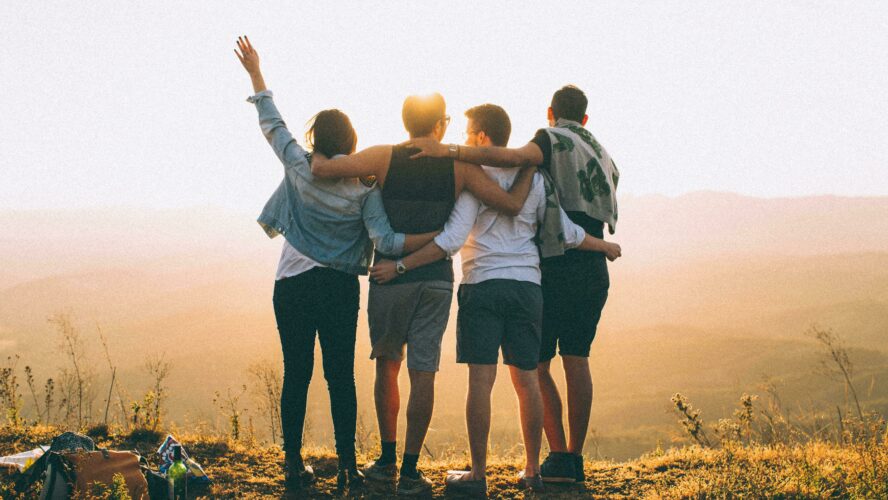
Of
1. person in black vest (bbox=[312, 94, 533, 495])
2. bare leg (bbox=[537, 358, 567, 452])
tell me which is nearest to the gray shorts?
person in black vest (bbox=[312, 94, 533, 495])

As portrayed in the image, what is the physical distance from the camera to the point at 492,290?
407cm

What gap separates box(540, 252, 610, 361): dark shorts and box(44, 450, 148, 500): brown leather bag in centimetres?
251

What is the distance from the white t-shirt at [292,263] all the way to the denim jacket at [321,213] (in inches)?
1.2

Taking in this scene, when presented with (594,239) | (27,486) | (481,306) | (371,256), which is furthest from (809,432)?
(27,486)

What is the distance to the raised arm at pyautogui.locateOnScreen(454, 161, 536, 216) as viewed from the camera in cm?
408

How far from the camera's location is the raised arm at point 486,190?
13.4 feet

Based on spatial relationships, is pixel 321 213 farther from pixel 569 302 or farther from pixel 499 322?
pixel 569 302

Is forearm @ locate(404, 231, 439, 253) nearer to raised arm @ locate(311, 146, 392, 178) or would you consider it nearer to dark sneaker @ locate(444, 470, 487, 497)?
raised arm @ locate(311, 146, 392, 178)

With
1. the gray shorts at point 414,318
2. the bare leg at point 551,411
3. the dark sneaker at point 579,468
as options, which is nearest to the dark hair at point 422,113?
the gray shorts at point 414,318

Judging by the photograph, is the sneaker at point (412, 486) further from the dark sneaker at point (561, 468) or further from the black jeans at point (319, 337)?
the dark sneaker at point (561, 468)

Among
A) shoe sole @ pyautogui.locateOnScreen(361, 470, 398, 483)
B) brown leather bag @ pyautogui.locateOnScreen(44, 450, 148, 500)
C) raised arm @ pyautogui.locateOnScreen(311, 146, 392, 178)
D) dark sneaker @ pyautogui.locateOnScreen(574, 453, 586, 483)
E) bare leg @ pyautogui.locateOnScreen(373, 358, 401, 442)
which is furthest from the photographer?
dark sneaker @ pyautogui.locateOnScreen(574, 453, 586, 483)

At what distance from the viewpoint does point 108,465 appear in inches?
147

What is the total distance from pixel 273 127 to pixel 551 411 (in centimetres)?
254

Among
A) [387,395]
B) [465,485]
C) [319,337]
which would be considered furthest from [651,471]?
[319,337]
